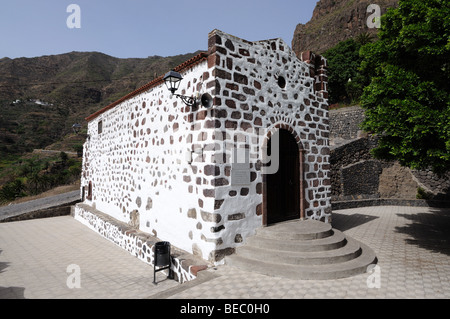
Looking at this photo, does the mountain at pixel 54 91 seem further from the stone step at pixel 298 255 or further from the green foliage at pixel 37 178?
the stone step at pixel 298 255

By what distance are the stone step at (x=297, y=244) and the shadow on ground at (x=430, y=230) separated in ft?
9.92

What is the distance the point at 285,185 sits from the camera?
630 cm

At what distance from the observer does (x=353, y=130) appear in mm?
20266

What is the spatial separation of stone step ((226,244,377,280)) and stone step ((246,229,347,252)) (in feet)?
1.26

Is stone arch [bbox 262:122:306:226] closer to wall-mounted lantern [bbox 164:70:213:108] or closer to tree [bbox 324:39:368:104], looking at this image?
wall-mounted lantern [bbox 164:70:213:108]

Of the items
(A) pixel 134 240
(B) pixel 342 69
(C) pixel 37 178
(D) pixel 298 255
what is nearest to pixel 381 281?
(D) pixel 298 255

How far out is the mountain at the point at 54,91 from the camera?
4391cm

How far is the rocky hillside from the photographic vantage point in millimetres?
51219

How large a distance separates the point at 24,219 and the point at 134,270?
406 inches

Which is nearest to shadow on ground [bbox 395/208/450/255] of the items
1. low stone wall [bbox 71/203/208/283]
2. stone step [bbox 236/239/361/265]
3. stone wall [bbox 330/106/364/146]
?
stone step [bbox 236/239/361/265]

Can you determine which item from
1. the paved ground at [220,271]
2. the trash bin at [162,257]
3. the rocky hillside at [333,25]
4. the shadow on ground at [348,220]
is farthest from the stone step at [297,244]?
the rocky hillside at [333,25]

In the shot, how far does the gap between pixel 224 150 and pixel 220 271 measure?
2.23 metres

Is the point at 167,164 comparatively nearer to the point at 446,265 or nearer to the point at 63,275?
the point at 63,275

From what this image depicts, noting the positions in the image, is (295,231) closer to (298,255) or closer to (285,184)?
(298,255)
